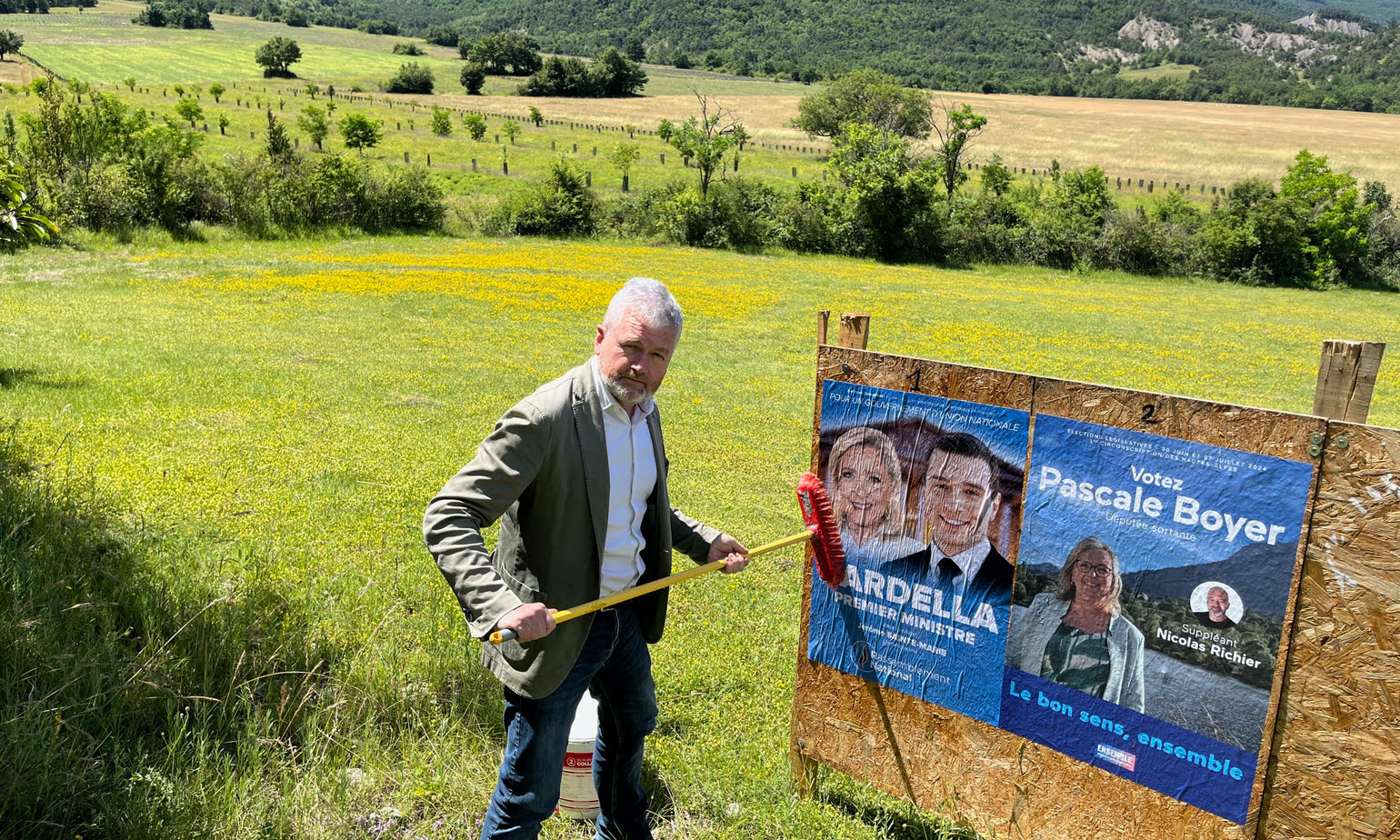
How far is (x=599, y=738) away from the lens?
3635 millimetres

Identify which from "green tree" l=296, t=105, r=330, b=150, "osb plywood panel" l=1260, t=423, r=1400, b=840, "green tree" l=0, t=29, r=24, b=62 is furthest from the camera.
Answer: "green tree" l=0, t=29, r=24, b=62

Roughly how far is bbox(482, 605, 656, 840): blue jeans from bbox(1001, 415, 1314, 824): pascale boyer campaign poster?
1477mm

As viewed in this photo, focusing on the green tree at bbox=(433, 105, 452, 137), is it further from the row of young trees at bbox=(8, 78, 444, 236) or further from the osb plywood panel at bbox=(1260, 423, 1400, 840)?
the osb plywood panel at bbox=(1260, 423, 1400, 840)

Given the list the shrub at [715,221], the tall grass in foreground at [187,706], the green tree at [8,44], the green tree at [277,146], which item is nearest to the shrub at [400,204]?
the green tree at [277,146]

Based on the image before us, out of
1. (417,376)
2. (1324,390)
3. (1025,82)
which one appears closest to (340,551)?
(1324,390)

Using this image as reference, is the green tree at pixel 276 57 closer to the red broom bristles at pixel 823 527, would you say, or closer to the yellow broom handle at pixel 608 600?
the red broom bristles at pixel 823 527

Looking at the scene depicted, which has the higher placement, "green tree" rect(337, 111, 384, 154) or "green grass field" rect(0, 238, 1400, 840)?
"green tree" rect(337, 111, 384, 154)

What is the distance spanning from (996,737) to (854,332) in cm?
178

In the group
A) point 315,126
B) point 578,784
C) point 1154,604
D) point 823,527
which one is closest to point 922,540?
point 823,527

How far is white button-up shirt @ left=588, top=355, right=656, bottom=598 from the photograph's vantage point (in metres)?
3.14

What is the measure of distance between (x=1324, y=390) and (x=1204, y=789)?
138cm

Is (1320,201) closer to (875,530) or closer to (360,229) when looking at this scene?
(360,229)

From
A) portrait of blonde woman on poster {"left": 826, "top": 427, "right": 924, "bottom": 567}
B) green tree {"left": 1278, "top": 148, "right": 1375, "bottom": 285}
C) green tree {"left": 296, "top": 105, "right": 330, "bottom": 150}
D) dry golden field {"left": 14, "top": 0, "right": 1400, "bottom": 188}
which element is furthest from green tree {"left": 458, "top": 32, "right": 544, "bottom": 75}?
portrait of blonde woman on poster {"left": 826, "top": 427, "right": 924, "bottom": 567}

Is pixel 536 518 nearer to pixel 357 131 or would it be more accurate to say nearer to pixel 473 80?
pixel 357 131
